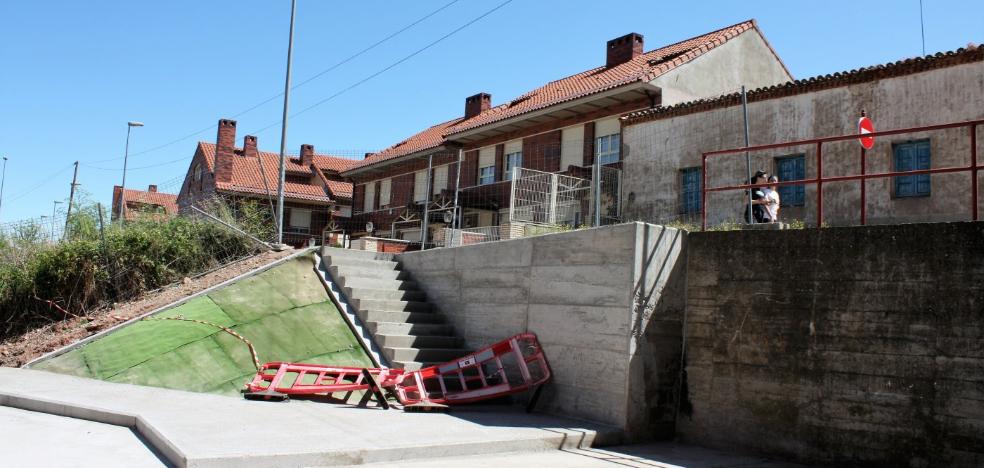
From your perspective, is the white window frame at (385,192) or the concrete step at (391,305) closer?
the concrete step at (391,305)

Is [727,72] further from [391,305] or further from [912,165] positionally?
[391,305]

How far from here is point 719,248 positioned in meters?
9.53

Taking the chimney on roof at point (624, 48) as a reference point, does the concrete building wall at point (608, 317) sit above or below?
below

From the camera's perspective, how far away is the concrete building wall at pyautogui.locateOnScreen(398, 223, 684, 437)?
9219mm

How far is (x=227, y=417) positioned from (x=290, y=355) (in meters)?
3.09

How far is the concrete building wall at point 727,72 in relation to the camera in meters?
20.2

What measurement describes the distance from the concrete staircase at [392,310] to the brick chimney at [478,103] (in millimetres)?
17856

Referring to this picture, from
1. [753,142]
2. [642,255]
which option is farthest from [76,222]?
[753,142]

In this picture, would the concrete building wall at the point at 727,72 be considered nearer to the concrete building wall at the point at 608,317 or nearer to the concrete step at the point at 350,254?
the concrete step at the point at 350,254

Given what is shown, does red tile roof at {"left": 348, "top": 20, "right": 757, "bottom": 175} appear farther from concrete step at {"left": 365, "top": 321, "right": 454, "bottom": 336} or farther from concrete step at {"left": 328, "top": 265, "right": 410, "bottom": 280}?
concrete step at {"left": 365, "top": 321, "right": 454, "bottom": 336}

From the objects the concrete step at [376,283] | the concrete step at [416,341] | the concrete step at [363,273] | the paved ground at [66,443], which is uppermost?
the concrete step at [363,273]

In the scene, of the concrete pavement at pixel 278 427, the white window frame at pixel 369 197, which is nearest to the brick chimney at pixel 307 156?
the white window frame at pixel 369 197

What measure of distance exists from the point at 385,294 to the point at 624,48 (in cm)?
1581

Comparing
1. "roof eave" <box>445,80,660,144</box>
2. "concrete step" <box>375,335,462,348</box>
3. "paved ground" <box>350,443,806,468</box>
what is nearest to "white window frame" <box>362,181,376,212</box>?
"roof eave" <box>445,80,660,144</box>
